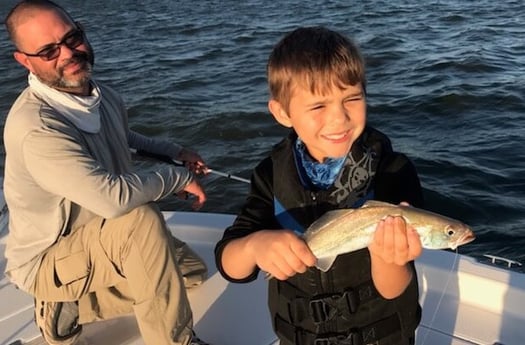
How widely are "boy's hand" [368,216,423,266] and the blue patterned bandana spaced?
44 centimetres

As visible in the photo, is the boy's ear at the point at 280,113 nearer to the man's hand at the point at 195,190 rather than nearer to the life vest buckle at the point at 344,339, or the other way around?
the life vest buckle at the point at 344,339

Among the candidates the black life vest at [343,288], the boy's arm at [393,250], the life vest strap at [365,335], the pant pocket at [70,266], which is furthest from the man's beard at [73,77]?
the boy's arm at [393,250]

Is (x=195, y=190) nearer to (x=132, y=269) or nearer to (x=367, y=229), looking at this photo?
(x=132, y=269)

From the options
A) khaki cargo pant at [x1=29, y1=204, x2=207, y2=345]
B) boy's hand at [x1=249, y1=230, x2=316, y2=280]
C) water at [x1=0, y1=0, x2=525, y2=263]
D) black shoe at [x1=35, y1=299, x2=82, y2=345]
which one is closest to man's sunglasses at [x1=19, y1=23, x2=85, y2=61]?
khaki cargo pant at [x1=29, y1=204, x2=207, y2=345]

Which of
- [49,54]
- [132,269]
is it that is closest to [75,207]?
[132,269]

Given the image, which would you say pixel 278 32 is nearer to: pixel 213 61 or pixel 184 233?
pixel 213 61

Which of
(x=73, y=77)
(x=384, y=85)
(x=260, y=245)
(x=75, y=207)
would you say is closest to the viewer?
(x=260, y=245)

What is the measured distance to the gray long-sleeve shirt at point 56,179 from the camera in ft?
10.5

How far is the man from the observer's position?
3.22m

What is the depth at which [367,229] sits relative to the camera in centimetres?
212

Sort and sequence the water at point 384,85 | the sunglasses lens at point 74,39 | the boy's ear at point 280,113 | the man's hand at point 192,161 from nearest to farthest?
1. the boy's ear at point 280,113
2. the sunglasses lens at point 74,39
3. the man's hand at point 192,161
4. the water at point 384,85

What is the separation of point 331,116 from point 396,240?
0.50 metres

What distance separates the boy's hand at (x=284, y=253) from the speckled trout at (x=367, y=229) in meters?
0.05

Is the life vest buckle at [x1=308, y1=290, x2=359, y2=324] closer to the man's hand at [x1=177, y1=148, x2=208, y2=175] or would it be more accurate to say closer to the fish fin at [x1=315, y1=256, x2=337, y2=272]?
the fish fin at [x1=315, y1=256, x2=337, y2=272]
